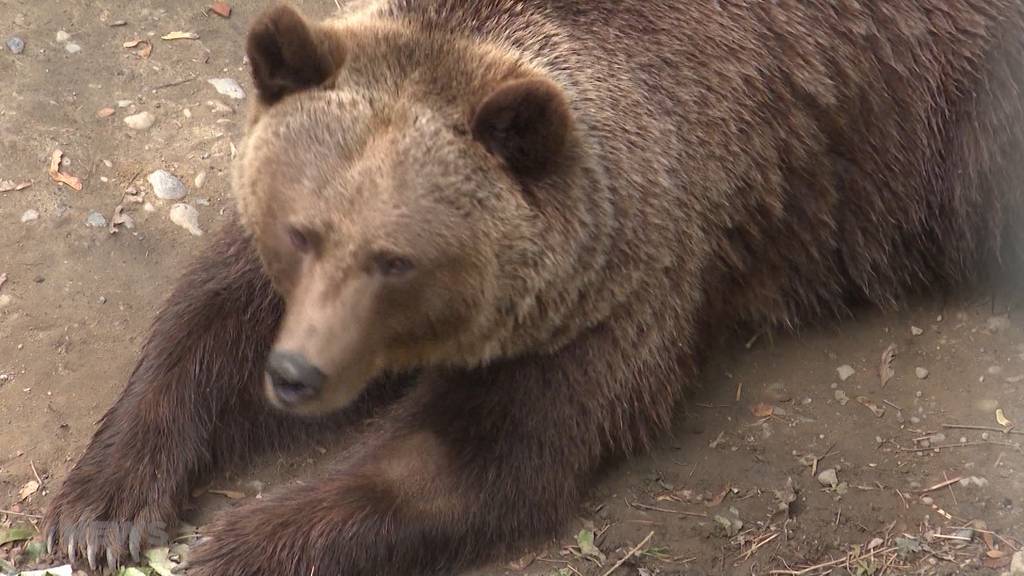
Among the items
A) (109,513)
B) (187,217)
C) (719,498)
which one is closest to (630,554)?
(719,498)

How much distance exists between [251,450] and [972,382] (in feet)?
9.11

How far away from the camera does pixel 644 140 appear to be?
3.94 m

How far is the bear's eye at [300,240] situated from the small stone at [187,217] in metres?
1.89

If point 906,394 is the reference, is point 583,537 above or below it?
below

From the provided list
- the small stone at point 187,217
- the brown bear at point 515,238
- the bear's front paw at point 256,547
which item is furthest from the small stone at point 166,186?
the bear's front paw at point 256,547

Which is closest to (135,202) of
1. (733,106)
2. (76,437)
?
(76,437)

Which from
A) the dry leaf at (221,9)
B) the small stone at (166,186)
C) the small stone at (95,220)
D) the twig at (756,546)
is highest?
the twig at (756,546)

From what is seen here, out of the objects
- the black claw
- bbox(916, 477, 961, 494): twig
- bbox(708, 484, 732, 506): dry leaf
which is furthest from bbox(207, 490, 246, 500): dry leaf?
bbox(916, 477, 961, 494): twig

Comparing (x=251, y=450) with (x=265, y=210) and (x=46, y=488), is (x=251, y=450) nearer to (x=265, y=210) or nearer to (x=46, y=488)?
(x=46, y=488)

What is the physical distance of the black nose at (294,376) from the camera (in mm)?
3385

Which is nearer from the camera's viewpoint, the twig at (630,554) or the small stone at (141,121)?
the twig at (630,554)

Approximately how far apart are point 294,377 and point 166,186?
93.7 inches

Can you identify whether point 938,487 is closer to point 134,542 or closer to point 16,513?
point 134,542

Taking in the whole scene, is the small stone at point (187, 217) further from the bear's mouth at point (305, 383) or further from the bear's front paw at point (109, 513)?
the bear's mouth at point (305, 383)
